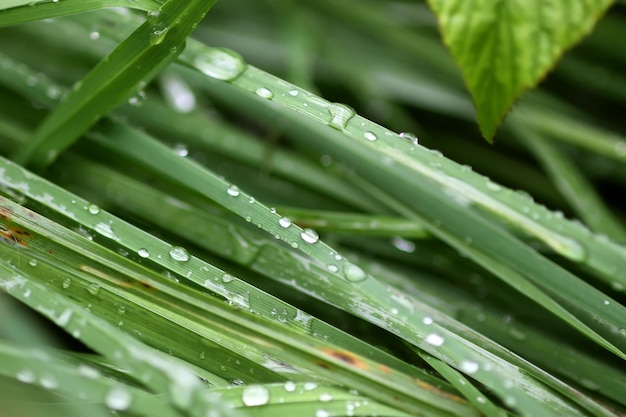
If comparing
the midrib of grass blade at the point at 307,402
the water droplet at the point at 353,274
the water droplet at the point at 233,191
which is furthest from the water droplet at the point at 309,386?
the water droplet at the point at 233,191

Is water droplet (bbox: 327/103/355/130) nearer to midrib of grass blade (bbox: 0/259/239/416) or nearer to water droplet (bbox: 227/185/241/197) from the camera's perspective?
water droplet (bbox: 227/185/241/197)

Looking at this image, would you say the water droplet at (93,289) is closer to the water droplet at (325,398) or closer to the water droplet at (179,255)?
the water droplet at (179,255)

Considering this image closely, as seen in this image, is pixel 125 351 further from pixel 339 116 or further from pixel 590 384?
pixel 590 384

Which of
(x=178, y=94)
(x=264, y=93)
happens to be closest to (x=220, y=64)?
(x=264, y=93)

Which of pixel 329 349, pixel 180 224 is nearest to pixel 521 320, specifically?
pixel 329 349

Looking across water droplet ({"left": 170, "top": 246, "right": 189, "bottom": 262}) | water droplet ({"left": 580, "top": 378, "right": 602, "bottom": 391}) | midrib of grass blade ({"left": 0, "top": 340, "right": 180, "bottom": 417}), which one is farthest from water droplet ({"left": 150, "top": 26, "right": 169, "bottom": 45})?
water droplet ({"left": 580, "top": 378, "right": 602, "bottom": 391})
